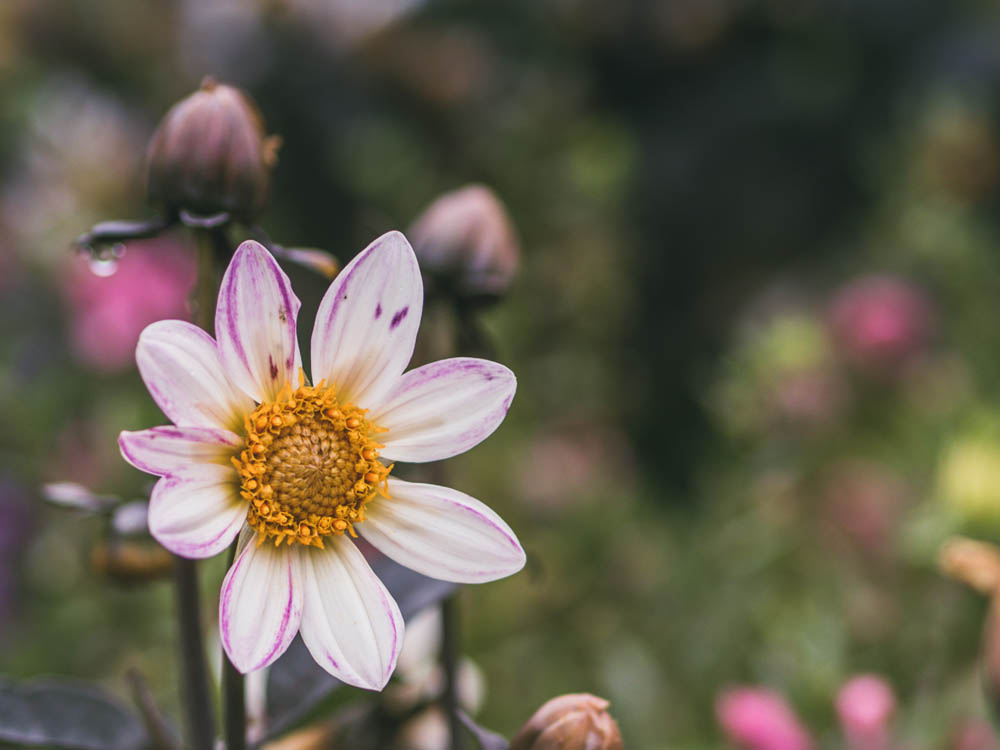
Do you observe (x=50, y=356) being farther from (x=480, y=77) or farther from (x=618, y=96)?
(x=618, y=96)

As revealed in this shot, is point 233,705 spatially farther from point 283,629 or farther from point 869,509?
point 869,509

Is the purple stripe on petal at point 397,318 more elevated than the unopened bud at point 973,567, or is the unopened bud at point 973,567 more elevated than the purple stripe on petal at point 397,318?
the purple stripe on petal at point 397,318

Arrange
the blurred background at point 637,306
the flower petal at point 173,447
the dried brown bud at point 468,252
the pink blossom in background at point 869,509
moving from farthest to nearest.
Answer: the pink blossom in background at point 869,509, the blurred background at point 637,306, the dried brown bud at point 468,252, the flower petal at point 173,447

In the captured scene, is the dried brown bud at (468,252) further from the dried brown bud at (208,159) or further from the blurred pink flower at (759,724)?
the blurred pink flower at (759,724)

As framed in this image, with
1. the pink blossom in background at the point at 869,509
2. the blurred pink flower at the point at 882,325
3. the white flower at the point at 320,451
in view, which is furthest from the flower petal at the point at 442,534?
the blurred pink flower at the point at 882,325

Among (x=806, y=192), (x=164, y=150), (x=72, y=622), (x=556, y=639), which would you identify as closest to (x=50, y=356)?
(x=72, y=622)

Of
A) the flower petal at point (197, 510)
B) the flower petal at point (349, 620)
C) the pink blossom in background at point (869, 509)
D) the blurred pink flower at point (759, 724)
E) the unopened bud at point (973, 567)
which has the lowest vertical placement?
the pink blossom in background at point (869, 509)

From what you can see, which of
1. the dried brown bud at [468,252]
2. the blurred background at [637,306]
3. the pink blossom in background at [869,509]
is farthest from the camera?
the pink blossom in background at [869,509]

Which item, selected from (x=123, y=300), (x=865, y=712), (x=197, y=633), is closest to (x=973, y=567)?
(x=865, y=712)
